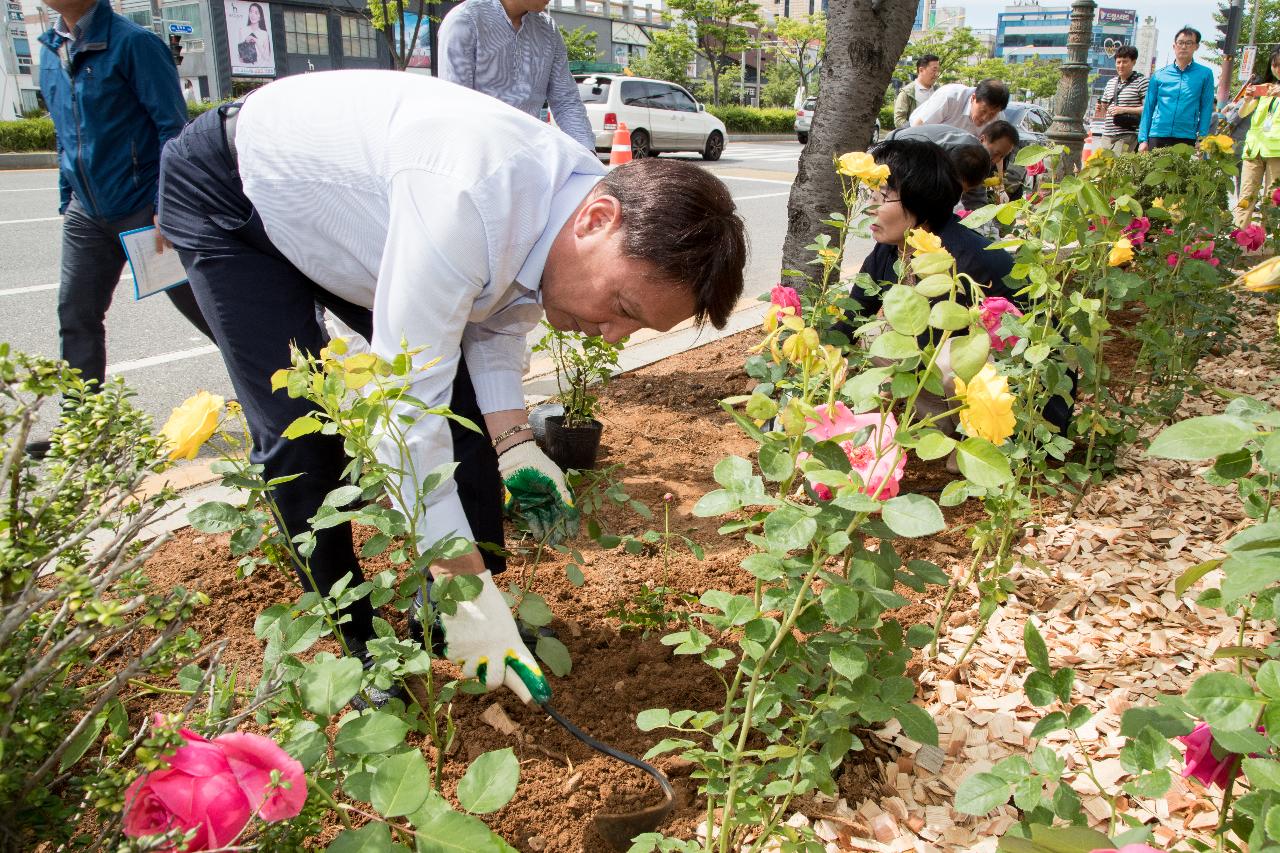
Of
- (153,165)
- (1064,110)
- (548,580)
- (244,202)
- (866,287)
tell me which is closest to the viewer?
(244,202)

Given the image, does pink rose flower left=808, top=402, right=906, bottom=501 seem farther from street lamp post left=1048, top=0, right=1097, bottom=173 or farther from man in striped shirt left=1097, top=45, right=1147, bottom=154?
man in striped shirt left=1097, top=45, right=1147, bottom=154

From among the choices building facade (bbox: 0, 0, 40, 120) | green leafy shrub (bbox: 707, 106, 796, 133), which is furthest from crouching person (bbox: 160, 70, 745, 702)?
building facade (bbox: 0, 0, 40, 120)

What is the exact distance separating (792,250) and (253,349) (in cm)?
236

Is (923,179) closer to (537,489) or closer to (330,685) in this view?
(537,489)

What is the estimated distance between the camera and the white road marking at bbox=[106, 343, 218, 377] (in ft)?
12.9

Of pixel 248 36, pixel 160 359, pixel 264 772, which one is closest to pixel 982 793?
pixel 264 772

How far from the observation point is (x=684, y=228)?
53.2 inches

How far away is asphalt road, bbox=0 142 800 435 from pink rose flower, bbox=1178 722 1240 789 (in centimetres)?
218

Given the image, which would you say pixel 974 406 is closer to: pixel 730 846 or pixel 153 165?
pixel 730 846

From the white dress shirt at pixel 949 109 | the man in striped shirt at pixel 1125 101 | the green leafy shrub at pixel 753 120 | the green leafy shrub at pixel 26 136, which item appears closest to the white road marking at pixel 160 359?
the white dress shirt at pixel 949 109

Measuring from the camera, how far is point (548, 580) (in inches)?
84.4

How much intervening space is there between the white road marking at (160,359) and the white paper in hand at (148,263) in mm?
2067

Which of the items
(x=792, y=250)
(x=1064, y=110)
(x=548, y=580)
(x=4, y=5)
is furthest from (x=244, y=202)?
(x=4, y=5)

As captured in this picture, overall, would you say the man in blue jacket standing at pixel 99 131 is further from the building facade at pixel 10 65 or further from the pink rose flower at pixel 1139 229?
the building facade at pixel 10 65
